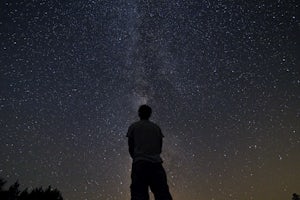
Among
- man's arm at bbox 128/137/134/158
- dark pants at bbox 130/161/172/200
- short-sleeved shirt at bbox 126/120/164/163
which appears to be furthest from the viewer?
man's arm at bbox 128/137/134/158

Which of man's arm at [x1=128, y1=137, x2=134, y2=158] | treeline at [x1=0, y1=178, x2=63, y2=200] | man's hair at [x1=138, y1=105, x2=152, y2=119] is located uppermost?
treeline at [x1=0, y1=178, x2=63, y2=200]

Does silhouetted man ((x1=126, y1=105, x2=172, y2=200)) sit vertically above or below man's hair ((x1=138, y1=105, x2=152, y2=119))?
below

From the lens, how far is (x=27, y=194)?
102 ft

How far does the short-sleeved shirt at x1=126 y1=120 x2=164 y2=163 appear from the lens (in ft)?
13.0

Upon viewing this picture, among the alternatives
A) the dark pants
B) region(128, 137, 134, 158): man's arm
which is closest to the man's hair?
region(128, 137, 134, 158): man's arm

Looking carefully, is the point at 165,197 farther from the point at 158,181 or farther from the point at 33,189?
the point at 33,189

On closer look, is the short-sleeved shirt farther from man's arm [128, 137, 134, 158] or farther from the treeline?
the treeline

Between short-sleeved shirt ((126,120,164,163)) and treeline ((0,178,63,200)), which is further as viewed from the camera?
treeline ((0,178,63,200))

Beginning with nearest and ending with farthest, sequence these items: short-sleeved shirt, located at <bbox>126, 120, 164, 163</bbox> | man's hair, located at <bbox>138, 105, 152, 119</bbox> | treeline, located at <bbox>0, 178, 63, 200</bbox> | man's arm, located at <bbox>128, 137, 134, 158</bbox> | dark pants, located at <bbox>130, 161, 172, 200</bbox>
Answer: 1. dark pants, located at <bbox>130, 161, 172, 200</bbox>
2. short-sleeved shirt, located at <bbox>126, 120, 164, 163</bbox>
3. man's arm, located at <bbox>128, 137, 134, 158</bbox>
4. man's hair, located at <bbox>138, 105, 152, 119</bbox>
5. treeline, located at <bbox>0, 178, 63, 200</bbox>

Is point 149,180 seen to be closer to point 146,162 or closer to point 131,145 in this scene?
point 146,162

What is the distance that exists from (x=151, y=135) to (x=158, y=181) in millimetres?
597

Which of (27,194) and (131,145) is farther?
(27,194)

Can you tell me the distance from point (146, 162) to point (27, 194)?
30849 millimetres

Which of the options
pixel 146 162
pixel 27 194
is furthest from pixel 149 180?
pixel 27 194
